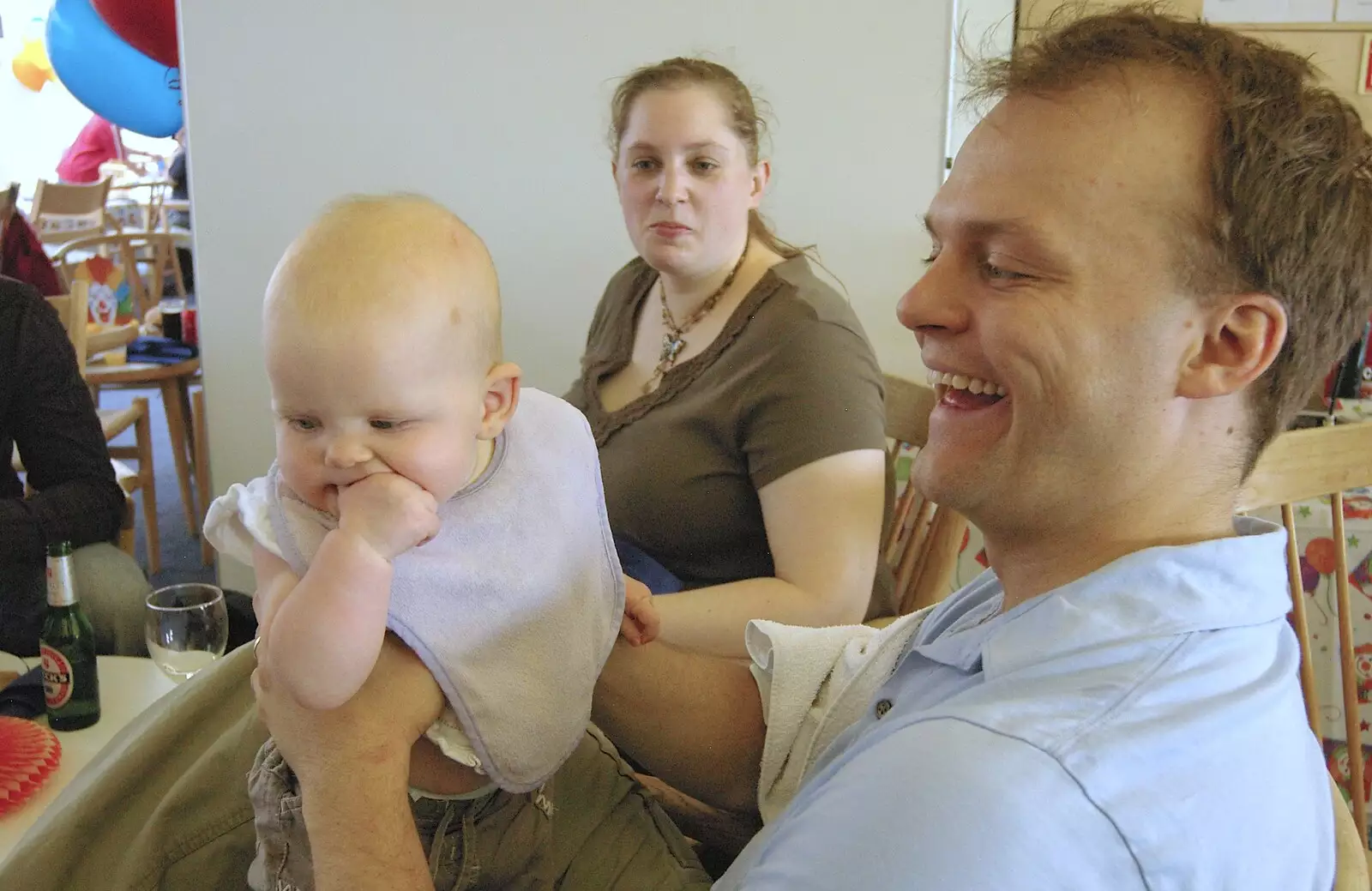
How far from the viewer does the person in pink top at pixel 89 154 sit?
24.5ft

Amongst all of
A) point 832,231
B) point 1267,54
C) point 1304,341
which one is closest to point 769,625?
point 1304,341

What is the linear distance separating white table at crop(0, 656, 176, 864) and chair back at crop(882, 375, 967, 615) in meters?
1.24

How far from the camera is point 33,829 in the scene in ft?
3.33

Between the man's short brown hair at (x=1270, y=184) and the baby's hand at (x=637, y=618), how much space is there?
0.64 meters

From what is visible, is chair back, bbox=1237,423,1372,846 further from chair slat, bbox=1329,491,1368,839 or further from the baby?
the baby

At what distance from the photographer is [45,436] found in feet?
6.97

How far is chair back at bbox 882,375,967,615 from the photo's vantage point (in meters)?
1.86

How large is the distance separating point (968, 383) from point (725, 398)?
79 cm

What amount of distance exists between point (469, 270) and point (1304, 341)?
696 millimetres

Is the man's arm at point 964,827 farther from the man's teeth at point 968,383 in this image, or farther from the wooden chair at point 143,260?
the wooden chair at point 143,260

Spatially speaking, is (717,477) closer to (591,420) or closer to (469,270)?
(591,420)

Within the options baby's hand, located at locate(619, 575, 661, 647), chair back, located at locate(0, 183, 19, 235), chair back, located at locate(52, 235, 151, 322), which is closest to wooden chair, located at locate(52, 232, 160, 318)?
chair back, located at locate(52, 235, 151, 322)

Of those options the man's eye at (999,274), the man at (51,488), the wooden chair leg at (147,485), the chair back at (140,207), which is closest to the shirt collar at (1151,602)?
the man's eye at (999,274)

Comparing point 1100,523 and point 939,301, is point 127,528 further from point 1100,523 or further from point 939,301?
point 1100,523
